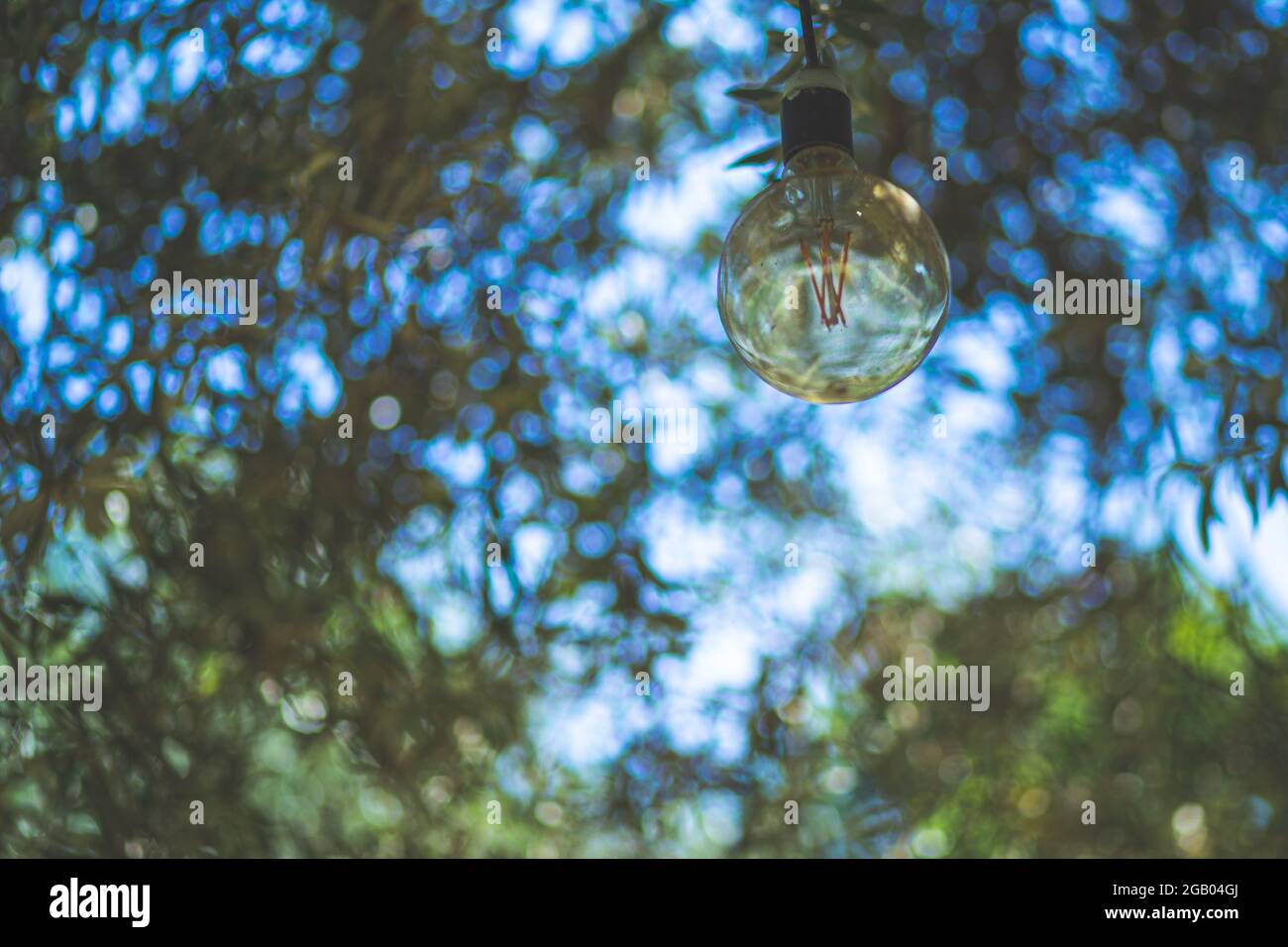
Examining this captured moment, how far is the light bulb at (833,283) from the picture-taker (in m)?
1.01

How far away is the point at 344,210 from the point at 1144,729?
5.54 feet

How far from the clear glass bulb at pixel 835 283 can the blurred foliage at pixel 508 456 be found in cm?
145

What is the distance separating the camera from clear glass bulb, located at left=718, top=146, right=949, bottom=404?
101 cm

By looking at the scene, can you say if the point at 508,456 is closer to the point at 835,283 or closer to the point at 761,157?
the point at 761,157

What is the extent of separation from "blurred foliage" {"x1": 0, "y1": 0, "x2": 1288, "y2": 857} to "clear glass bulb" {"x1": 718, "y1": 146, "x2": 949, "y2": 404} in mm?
1450

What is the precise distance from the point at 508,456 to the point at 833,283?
154 centimetres

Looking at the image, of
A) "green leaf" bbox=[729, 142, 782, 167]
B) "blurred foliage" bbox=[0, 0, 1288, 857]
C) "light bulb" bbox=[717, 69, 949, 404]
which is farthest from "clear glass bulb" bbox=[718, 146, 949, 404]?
"blurred foliage" bbox=[0, 0, 1288, 857]

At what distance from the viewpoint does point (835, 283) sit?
1.01 metres

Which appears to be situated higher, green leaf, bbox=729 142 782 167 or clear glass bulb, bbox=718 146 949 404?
green leaf, bbox=729 142 782 167

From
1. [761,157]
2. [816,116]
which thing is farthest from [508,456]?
[816,116]

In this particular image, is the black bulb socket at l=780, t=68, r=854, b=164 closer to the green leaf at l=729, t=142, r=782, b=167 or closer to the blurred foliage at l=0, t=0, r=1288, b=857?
the green leaf at l=729, t=142, r=782, b=167

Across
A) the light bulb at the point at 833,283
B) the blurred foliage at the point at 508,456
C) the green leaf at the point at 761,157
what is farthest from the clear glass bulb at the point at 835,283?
the blurred foliage at the point at 508,456
